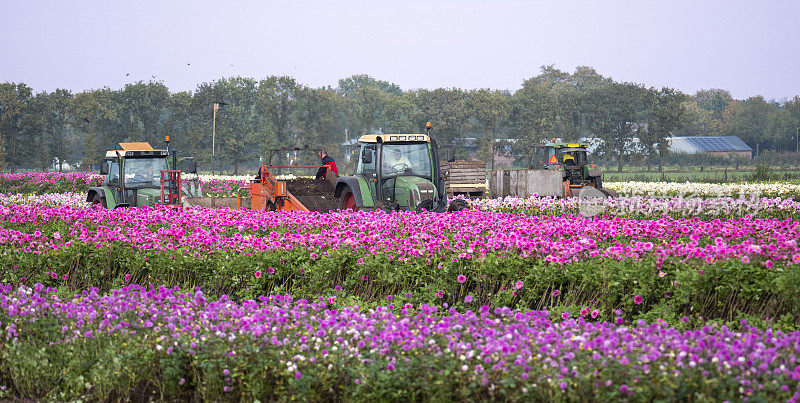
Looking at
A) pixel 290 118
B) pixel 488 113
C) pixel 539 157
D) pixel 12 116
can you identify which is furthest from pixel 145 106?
pixel 539 157

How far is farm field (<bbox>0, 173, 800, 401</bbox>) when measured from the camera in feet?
15.7

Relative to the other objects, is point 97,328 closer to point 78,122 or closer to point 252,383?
point 252,383

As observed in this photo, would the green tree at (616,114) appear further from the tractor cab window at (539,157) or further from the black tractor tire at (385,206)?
the black tractor tire at (385,206)

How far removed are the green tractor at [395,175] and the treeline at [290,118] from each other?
44327mm

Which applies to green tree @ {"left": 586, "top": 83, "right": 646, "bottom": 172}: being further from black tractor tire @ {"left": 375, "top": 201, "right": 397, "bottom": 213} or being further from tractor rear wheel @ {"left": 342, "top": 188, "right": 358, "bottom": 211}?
black tractor tire @ {"left": 375, "top": 201, "right": 397, "bottom": 213}

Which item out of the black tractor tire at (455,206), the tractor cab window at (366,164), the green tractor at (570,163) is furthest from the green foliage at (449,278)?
the green tractor at (570,163)

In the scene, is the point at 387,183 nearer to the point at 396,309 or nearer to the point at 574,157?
the point at 396,309

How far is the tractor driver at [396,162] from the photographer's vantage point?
50.4ft

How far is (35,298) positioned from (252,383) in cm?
277

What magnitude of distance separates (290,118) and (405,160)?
166ft

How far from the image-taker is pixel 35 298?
6.81m

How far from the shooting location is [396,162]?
15.4 metres

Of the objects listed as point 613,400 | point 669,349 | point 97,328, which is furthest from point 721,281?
point 97,328

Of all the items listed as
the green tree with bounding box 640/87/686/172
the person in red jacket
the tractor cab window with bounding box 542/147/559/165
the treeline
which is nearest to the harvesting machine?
the person in red jacket
